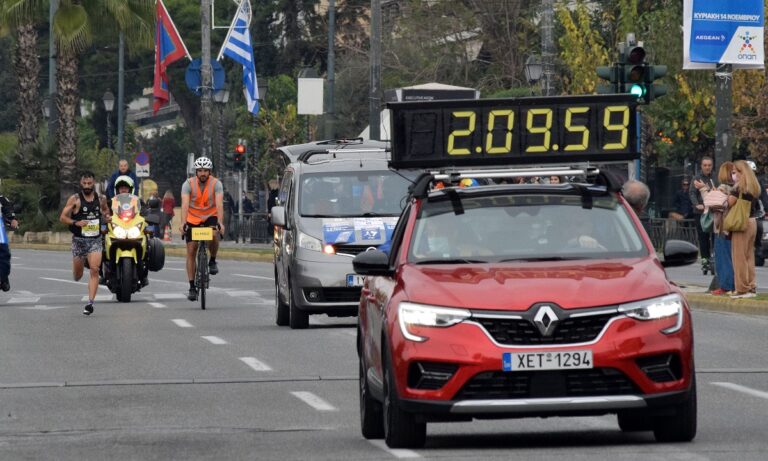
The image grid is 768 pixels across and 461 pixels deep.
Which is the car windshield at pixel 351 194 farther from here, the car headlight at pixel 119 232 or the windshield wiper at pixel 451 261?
the windshield wiper at pixel 451 261

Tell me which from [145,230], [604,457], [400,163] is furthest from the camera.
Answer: [145,230]

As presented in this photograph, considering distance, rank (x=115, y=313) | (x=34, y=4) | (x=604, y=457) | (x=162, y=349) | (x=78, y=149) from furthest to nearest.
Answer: (x=78, y=149), (x=34, y=4), (x=115, y=313), (x=162, y=349), (x=604, y=457)

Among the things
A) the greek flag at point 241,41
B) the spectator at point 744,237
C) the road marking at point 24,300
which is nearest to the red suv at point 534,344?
the spectator at point 744,237

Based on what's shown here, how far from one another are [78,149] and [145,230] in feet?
109

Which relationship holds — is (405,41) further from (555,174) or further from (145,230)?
(555,174)

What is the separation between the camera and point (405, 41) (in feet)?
224

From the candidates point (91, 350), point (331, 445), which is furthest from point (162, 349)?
point (331, 445)

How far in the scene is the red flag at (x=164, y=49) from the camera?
157 feet

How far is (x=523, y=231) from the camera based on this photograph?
1076cm

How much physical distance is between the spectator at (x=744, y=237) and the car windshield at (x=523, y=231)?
12263 mm

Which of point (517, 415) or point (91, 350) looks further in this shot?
point (91, 350)

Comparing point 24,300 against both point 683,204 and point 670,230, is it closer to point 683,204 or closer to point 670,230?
point 683,204

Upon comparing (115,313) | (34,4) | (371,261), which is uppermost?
(34,4)

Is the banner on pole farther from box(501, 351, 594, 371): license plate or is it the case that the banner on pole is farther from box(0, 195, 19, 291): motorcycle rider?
box(501, 351, 594, 371): license plate
